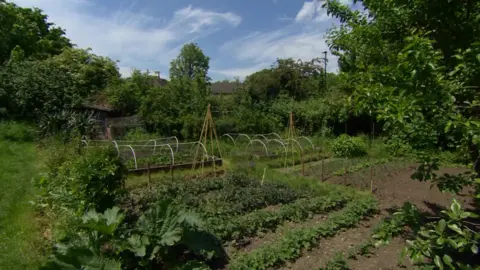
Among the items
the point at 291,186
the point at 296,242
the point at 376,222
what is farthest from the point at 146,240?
the point at 291,186

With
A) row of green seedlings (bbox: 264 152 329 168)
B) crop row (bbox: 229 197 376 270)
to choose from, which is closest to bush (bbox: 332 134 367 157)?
row of green seedlings (bbox: 264 152 329 168)

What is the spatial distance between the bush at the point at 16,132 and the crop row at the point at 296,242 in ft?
37.4

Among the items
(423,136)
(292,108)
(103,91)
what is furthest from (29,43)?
(423,136)

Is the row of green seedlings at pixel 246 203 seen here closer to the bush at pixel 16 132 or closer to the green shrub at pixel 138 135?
the green shrub at pixel 138 135

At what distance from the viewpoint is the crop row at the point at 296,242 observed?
402cm

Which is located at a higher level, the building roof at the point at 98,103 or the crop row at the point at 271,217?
the building roof at the point at 98,103

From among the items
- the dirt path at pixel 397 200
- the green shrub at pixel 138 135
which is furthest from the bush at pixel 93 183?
the green shrub at pixel 138 135

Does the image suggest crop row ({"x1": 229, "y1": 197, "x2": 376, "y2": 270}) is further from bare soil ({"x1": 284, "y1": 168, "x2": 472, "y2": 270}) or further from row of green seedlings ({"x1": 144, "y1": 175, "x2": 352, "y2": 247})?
row of green seedlings ({"x1": 144, "y1": 175, "x2": 352, "y2": 247})

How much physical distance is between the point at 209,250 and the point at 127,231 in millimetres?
1036

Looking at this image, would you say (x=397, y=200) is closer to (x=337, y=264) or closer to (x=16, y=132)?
(x=337, y=264)

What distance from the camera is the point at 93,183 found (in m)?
4.62

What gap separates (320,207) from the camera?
19.9ft

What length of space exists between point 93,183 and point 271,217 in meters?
2.89

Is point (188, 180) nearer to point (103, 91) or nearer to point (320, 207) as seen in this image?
point (320, 207)
